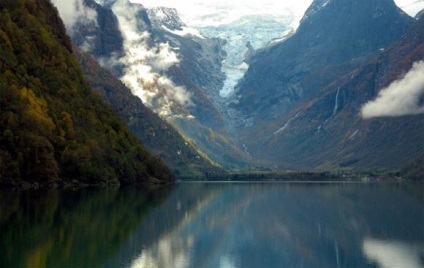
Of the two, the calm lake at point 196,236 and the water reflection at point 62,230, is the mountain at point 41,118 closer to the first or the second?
the calm lake at point 196,236

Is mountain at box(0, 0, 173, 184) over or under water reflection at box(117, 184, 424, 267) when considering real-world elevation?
over

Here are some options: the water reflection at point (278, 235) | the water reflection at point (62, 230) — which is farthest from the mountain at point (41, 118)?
the water reflection at point (278, 235)

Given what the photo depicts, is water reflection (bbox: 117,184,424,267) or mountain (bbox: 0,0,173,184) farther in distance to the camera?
mountain (bbox: 0,0,173,184)

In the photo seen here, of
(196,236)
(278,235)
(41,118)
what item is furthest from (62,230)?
(41,118)

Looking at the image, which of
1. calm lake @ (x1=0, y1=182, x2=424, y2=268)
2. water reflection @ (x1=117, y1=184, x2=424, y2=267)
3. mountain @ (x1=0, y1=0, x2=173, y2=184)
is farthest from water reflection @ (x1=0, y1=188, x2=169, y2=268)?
mountain @ (x1=0, y1=0, x2=173, y2=184)

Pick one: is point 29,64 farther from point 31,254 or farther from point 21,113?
point 31,254

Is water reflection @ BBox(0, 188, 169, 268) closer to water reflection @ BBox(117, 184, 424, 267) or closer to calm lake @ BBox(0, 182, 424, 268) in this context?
calm lake @ BBox(0, 182, 424, 268)

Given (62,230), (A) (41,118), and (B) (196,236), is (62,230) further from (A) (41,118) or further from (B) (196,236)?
(A) (41,118)
